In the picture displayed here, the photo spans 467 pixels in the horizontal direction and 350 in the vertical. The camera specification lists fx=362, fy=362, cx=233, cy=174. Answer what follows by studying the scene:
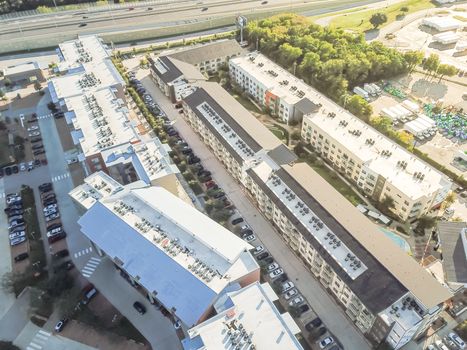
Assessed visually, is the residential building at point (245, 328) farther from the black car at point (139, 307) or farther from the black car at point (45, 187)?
the black car at point (45, 187)

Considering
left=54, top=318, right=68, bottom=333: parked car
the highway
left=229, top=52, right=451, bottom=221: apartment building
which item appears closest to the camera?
left=54, top=318, right=68, bottom=333: parked car

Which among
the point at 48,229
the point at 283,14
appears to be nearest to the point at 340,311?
the point at 48,229

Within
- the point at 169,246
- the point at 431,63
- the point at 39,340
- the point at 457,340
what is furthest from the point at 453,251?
the point at 431,63

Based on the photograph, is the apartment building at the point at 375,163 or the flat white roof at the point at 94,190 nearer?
the flat white roof at the point at 94,190

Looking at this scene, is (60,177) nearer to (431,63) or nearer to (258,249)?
(258,249)

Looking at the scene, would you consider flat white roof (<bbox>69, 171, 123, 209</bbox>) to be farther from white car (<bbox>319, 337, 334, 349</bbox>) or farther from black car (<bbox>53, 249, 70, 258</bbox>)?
white car (<bbox>319, 337, 334, 349</bbox>)

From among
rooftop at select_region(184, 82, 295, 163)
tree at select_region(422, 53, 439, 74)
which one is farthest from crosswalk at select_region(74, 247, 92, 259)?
tree at select_region(422, 53, 439, 74)

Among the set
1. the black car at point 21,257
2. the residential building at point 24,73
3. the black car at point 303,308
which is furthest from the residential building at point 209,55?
the black car at point 303,308
